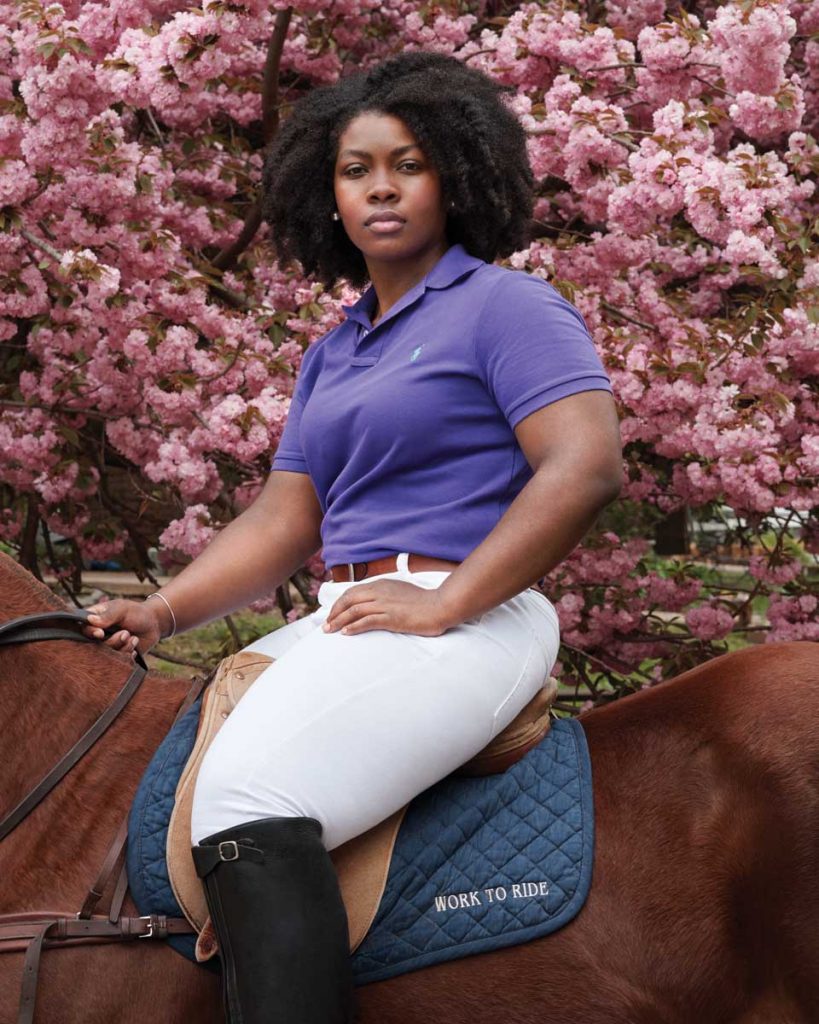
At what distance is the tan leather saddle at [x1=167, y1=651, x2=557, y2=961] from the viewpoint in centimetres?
186

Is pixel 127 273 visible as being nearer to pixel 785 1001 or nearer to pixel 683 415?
pixel 683 415

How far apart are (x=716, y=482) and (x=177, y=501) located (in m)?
1.82

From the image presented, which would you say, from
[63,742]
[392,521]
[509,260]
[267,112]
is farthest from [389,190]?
[267,112]

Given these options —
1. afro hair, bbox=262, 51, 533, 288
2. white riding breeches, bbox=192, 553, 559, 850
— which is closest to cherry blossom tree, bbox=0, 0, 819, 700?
afro hair, bbox=262, 51, 533, 288

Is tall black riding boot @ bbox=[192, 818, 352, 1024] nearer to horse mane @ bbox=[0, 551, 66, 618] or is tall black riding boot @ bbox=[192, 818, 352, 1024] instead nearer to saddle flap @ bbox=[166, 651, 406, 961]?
saddle flap @ bbox=[166, 651, 406, 961]

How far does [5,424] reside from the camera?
4617mm

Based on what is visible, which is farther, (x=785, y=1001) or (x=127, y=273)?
(x=127, y=273)

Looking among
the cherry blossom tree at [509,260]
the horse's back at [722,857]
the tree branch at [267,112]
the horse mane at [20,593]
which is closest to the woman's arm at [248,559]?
the horse mane at [20,593]

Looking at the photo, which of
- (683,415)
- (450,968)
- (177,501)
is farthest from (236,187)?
(450,968)

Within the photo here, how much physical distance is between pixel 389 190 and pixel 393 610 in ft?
2.52

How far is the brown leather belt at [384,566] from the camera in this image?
2041 mm

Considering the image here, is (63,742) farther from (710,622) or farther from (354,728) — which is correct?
(710,622)

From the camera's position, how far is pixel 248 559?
2457 millimetres

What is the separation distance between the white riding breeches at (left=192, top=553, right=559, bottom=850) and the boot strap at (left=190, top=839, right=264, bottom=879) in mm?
34
